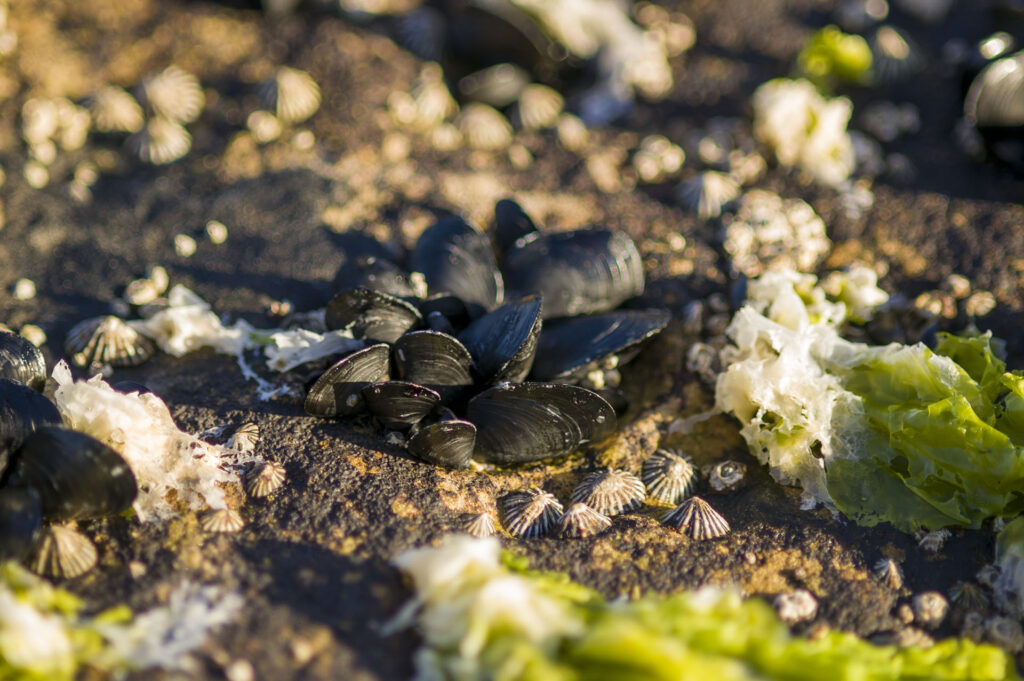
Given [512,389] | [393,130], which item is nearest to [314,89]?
[393,130]

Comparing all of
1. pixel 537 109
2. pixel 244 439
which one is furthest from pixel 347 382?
pixel 537 109

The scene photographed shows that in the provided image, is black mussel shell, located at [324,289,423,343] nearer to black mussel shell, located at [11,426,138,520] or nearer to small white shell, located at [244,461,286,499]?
small white shell, located at [244,461,286,499]

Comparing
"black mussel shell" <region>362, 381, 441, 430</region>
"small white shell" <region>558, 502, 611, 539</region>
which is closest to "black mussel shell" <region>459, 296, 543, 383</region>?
"black mussel shell" <region>362, 381, 441, 430</region>

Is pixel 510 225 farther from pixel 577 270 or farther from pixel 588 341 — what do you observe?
pixel 588 341

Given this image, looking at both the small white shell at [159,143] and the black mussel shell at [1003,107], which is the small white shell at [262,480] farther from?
the black mussel shell at [1003,107]

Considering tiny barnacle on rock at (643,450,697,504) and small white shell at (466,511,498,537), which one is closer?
small white shell at (466,511,498,537)

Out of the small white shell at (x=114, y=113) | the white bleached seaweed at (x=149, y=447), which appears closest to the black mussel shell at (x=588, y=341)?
the white bleached seaweed at (x=149, y=447)
